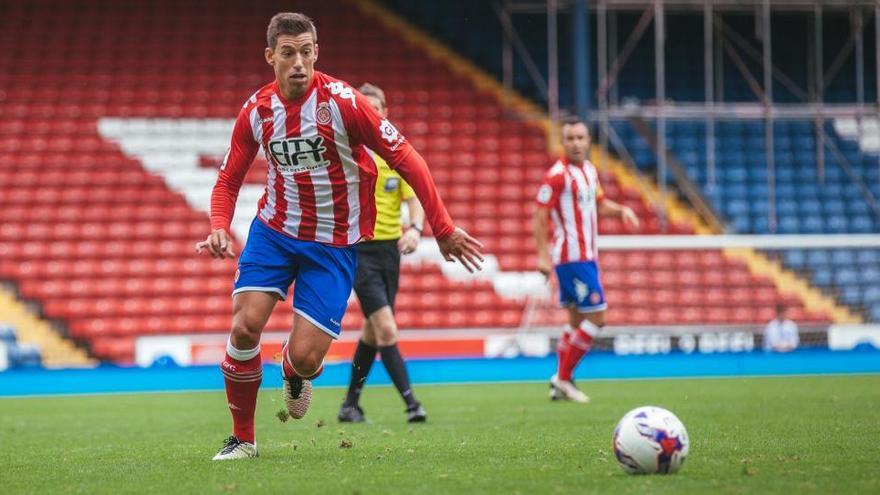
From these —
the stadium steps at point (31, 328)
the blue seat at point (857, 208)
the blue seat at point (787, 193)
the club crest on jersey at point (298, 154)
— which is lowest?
the stadium steps at point (31, 328)

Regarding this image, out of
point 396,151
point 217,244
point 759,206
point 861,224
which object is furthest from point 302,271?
point 861,224

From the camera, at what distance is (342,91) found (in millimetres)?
6527

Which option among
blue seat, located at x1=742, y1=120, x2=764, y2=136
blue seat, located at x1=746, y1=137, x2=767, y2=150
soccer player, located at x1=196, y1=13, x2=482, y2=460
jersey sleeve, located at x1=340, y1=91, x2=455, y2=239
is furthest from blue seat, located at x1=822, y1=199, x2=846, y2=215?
jersey sleeve, located at x1=340, y1=91, x2=455, y2=239

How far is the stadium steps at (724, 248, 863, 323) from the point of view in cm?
1866

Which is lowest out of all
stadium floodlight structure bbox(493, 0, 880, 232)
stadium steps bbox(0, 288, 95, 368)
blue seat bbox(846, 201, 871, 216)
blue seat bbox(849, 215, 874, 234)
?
stadium steps bbox(0, 288, 95, 368)

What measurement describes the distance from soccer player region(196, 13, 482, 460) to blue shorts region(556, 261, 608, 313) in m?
4.80

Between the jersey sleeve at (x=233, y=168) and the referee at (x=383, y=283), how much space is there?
270 centimetres

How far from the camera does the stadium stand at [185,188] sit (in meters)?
19.8

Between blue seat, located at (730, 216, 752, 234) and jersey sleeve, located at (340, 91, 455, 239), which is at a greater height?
jersey sleeve, located at (340, 91, 455, 239)

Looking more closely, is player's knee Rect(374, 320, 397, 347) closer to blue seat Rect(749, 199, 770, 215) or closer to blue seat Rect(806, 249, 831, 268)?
blue seat Rect(806, 249, 831, 268)

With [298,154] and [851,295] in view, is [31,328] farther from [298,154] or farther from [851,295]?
[298,154]

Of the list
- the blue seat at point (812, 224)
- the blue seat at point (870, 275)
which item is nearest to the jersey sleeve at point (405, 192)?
the blue seat at point (870, 275)

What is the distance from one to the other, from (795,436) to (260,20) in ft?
65.0

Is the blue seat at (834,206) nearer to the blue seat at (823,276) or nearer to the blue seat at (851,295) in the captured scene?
A: the blue seat at (823,276)
